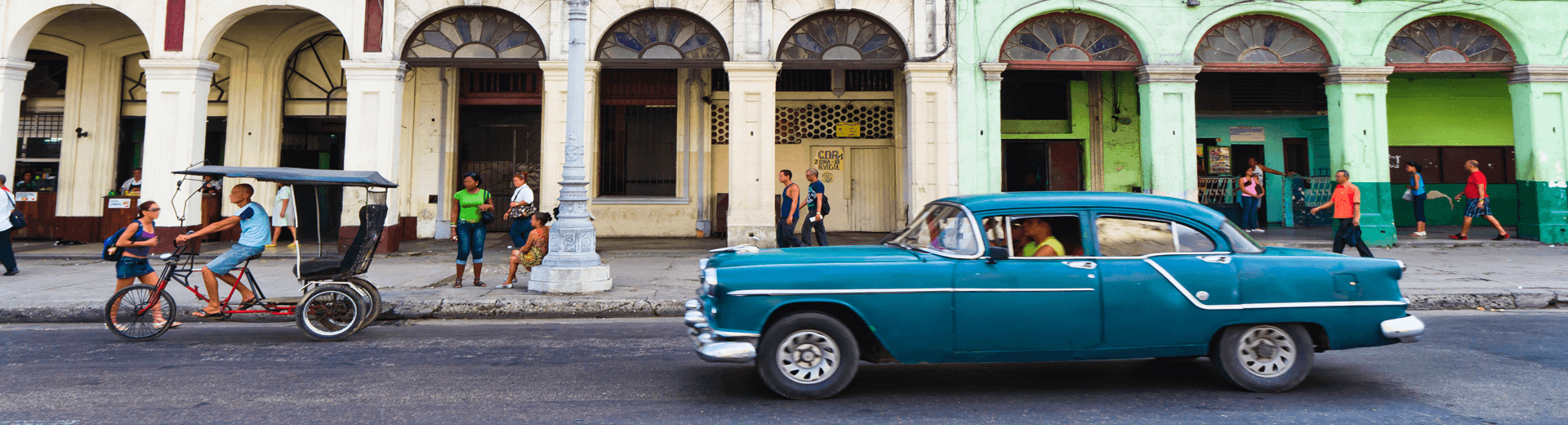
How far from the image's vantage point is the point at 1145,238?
430cm

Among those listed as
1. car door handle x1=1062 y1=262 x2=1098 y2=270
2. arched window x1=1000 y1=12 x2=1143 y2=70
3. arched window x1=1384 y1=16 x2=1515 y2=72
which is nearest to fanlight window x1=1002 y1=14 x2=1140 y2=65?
arched window x1=1000 y1=12 x2=1143 y2=70

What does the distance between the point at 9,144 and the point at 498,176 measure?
25.6ft

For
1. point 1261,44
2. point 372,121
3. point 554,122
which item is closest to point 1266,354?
point 554,122

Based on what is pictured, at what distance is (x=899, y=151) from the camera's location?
51.9 feet

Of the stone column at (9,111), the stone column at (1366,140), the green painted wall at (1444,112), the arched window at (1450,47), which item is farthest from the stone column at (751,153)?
the green painted wall at (1444,112)

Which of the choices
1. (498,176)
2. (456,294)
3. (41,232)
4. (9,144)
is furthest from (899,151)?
(41,232)

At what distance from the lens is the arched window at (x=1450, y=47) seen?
13422 millimetres

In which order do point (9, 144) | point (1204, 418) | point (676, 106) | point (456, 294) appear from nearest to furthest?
point (1204, 418) → point (456, 294) → point (9, 144) → point (676, 106)

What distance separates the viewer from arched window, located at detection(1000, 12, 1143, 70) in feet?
43.5

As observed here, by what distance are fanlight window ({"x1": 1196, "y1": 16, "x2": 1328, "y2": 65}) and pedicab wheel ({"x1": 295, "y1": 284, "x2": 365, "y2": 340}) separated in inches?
550

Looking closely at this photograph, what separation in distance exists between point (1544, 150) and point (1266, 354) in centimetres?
1446

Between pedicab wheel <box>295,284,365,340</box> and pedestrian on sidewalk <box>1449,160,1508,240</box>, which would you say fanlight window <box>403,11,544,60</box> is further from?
pedestrian on sidewalk <box>1449,160,1508,240</box>

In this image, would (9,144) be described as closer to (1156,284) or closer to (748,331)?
(748,331)

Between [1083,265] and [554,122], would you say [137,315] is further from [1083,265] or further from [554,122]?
[1083,265]
